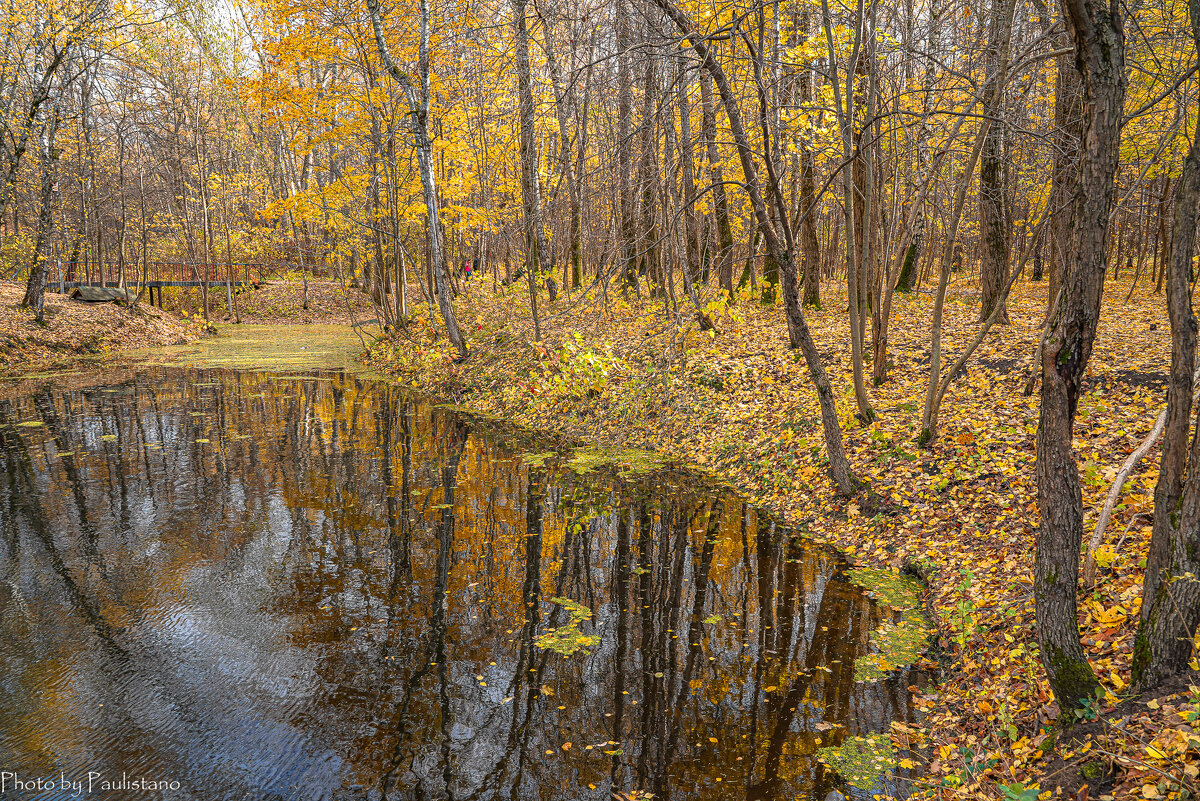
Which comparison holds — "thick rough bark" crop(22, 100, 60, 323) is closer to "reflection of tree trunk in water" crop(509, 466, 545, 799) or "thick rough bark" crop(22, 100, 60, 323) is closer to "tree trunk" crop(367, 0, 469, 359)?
"tree trunk" crop(367, 0, 469, 359)

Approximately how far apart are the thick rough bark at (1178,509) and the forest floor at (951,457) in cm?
20

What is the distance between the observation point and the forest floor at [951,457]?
334 centimetres

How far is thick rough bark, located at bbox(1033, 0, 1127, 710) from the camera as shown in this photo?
304 centimetres

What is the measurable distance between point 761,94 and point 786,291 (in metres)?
2.12

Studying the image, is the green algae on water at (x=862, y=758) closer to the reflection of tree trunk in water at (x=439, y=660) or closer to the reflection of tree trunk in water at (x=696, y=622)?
the reflection of tree trunk in water at (x=696, y=622)

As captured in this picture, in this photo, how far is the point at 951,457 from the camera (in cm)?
710

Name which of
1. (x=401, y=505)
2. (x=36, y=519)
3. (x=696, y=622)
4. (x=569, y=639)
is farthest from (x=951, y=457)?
(x=36, y=519)

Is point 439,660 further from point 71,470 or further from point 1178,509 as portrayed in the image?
point 71,470

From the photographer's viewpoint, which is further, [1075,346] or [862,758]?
[862,758]

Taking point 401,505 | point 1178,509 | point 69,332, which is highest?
point 69,332

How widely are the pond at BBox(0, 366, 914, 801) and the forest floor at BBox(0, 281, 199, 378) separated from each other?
40.3ft

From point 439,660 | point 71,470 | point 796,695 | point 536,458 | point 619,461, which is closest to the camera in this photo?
point 796,695

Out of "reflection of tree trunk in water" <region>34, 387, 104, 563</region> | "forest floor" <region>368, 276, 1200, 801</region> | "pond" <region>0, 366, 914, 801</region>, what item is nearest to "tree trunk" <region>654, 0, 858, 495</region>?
"forest floor" <region>368, 276, 1200, 801</region>

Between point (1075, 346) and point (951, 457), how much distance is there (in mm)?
4236
